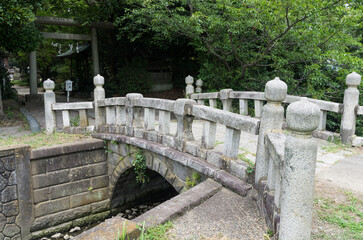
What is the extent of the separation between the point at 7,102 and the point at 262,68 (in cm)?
1213

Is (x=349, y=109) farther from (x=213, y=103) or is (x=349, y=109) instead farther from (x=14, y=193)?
(x=14, y=193)

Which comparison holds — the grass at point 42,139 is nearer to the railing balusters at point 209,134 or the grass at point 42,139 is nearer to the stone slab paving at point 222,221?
the railing balusters at point 209,134

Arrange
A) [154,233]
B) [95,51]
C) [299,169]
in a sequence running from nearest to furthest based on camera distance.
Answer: [299,169], [154,233], [95,51]

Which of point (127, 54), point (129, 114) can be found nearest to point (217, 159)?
point (129, 114)

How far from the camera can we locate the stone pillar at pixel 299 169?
7.07 feet

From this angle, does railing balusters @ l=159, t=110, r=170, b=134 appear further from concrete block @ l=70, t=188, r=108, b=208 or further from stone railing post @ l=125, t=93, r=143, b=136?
concrete block @ l=70, t=188, r=108, b=208

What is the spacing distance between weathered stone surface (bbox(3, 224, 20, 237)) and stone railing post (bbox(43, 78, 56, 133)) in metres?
2.63

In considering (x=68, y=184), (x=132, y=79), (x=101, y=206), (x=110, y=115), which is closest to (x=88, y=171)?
(x=68, y=184)

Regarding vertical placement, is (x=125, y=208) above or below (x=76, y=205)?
below

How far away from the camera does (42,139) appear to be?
7.56 meters

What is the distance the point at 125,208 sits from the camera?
866 centimetres

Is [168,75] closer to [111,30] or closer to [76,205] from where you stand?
[111,30]

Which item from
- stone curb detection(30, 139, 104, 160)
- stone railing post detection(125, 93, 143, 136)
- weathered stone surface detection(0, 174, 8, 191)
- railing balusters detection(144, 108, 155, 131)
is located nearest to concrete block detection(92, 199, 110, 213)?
stone curb detection(30, 139, 104, 160)

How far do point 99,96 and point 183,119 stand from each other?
333cm
